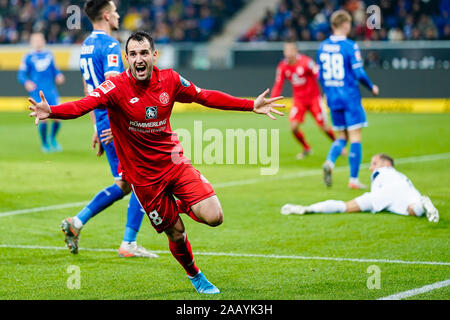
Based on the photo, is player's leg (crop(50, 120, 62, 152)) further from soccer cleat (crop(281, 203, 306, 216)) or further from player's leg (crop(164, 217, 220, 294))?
player's leg (crop(164, 217, 220, 294))

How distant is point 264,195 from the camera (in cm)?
1041

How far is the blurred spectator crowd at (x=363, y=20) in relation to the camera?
25.0 m

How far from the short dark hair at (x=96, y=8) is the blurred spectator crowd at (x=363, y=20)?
59.4 ft

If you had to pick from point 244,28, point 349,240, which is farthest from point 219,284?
point 244,28

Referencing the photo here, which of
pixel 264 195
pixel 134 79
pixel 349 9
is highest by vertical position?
pixel 349 9

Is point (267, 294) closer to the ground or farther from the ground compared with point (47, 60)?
closer to the ground

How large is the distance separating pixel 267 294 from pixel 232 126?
49.2 ft

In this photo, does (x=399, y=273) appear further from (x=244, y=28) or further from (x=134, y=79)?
(x=244, y=28)

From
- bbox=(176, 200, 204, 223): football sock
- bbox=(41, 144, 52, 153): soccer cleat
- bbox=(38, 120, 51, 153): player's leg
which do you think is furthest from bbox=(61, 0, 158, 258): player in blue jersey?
bbox=(41, 144, 52, 153): soccer cleat

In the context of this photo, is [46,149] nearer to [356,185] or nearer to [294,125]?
[294,125]

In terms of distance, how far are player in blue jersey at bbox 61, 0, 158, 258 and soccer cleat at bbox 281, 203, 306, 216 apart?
2.38 metres

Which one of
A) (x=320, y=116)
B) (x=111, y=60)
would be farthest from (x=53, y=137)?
(x=111, y=60)

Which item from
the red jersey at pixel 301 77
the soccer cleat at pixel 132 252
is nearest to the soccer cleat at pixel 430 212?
the soccer cleat at pixel 132 252

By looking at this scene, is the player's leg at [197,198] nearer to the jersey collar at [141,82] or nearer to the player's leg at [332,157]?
the jersey collar at [141,82]
